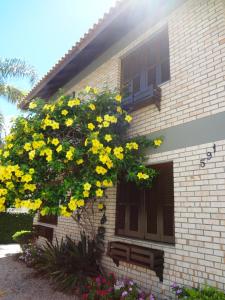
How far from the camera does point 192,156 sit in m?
4.28

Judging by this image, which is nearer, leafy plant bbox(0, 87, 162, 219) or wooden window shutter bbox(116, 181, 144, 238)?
leafy plant bbox(0, 87, 162, 219)

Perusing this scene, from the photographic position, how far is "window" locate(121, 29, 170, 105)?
5.52 m

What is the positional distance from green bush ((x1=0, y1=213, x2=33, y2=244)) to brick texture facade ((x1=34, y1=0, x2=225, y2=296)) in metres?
8.94

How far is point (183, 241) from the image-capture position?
4125mm

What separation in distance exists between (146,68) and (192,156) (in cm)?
257

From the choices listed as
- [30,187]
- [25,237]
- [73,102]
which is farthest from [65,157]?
[25,237]

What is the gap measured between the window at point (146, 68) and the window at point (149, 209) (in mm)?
1768

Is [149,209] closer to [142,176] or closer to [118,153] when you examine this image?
[142,176]

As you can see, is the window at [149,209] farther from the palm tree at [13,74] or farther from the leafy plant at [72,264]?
the palm tree at [13,74]

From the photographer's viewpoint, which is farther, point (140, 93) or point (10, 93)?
point (10, 93)

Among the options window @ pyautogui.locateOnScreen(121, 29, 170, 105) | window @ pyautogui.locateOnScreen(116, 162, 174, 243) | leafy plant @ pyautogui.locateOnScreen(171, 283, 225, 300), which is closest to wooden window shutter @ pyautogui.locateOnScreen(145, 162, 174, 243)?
window @ pyautogui.locateOnScreen(116, 162, 174, 243)

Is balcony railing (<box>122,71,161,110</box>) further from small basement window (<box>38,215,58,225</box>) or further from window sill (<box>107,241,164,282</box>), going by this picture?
small basement window (<box>38,215,58,225</box>)

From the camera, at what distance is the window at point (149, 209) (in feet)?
15.4

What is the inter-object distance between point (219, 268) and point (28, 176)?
3.13m
